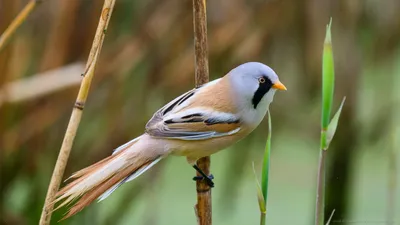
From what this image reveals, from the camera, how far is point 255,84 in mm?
1012

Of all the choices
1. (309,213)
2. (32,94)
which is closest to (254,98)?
(32,94)

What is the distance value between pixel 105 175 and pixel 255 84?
0.76 feet

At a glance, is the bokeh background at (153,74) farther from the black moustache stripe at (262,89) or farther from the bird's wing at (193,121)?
the black moustache stripe at (262,89)

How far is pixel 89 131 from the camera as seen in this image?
2.57 m

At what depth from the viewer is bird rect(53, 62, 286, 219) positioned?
1.01 m

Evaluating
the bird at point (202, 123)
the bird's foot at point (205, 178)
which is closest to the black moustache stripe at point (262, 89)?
the bird at point (202, 123)

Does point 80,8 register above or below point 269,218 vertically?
above

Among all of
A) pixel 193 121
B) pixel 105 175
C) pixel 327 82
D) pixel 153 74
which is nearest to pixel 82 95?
pixel 105 175

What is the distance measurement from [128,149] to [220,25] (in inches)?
53.2

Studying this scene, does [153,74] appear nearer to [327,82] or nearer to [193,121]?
[193,121]

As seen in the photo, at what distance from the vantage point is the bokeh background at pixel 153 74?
2289mm

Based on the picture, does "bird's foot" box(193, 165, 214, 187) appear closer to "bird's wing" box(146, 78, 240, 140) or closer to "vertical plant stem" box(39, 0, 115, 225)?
"bird's wing" box(146, 78, 240, 140)

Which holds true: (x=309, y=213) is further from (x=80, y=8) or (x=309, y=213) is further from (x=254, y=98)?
(x=254, y=98)

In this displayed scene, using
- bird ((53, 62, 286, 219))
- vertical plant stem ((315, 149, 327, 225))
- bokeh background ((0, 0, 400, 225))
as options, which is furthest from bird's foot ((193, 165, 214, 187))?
bokeh background ((0, 0, 400, 225))
